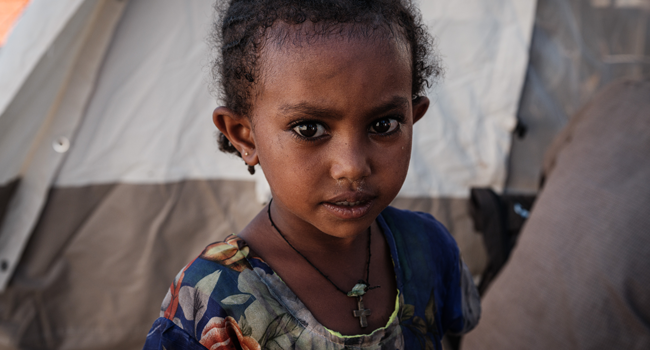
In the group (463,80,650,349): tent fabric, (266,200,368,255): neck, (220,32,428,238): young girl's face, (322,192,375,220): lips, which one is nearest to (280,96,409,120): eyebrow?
(220,32,428,238): young girl's face

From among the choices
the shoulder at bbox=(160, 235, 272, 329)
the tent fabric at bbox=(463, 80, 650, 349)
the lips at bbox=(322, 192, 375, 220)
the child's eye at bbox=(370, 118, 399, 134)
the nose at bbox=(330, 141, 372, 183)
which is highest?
the child's eye at bbox=(370, 118, 399, 134)

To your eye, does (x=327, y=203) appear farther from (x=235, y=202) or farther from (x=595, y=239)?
(x=235, y=202)

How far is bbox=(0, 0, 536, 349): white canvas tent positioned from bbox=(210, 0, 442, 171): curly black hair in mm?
828

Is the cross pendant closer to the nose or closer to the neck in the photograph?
the neck

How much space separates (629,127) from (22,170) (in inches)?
74.5

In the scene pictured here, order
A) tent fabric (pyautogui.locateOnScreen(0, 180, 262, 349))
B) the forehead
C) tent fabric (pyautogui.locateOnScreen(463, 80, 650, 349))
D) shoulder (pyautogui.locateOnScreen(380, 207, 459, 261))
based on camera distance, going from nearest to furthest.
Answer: the forehead < shoulder (pyautogui.locateOnScreen(380, 207, 459, 261)) < tent fabric (pyautogui.locateOnScreen(463, 80, 650, 349)) < tent fabric (pyautogui.locateOnScreen(0, 180, 262, 349))

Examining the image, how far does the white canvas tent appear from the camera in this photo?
1.64m

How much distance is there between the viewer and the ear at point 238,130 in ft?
2.61

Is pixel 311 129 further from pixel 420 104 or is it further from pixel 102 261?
pixel 102 261

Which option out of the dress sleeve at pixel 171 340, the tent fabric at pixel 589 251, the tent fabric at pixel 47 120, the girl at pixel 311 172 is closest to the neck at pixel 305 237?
the girl at pixel 311 172

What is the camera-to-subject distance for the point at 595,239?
128cm

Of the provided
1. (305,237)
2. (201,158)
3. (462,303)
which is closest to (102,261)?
(201,158)

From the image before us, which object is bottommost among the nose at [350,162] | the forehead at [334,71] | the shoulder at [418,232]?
the shoulder at [418,232]

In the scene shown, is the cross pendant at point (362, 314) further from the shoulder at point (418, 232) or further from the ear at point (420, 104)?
the ear at point (420, 104)
